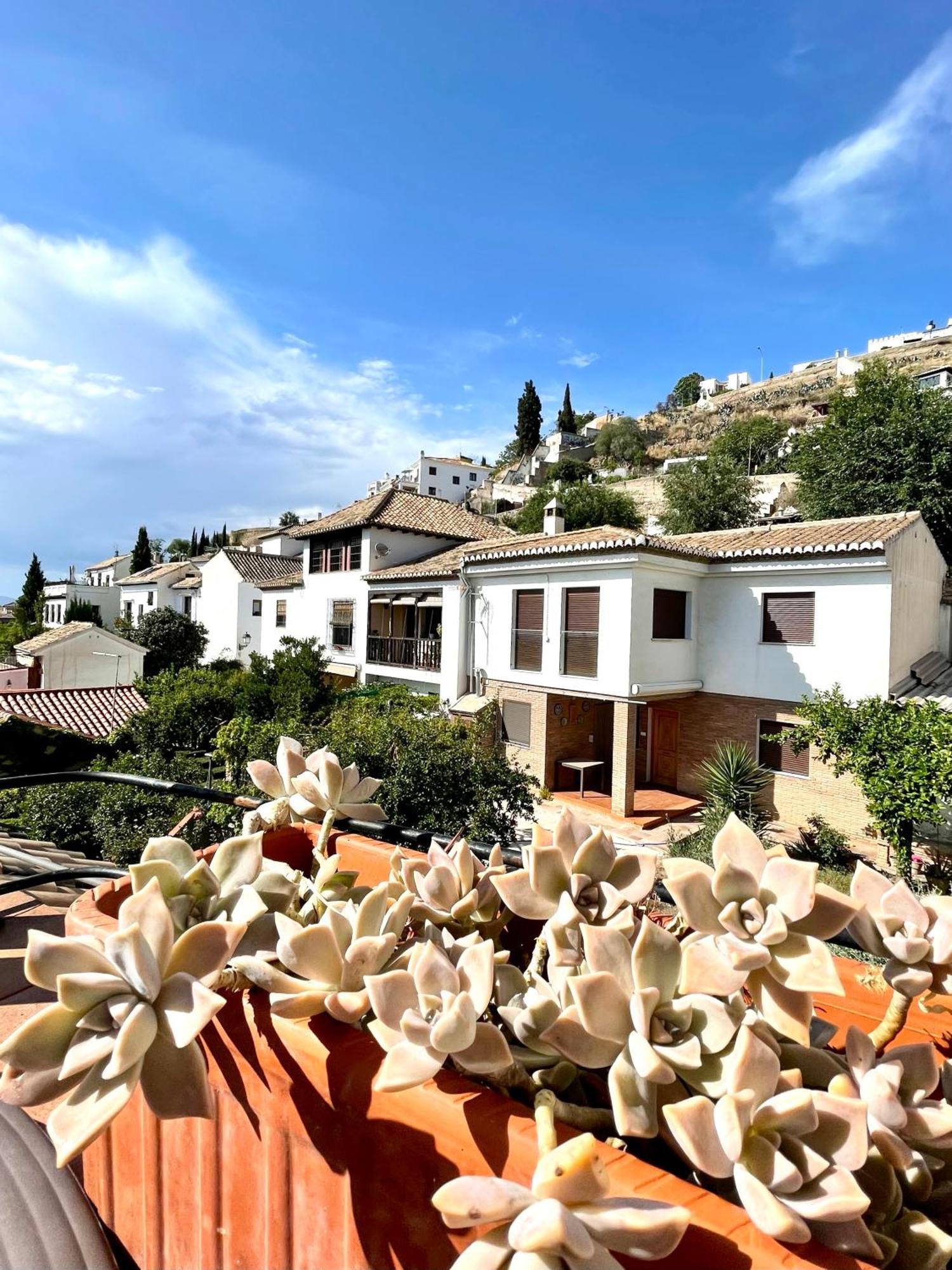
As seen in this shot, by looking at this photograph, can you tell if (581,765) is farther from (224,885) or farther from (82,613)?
(82,613)

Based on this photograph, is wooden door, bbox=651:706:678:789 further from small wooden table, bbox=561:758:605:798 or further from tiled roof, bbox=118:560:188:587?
tiled roof, bbox=118:560:188:587

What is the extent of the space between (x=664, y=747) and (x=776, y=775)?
3.41m

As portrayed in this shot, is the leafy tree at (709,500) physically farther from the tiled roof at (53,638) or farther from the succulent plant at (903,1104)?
the succulent plant at (903,1104)

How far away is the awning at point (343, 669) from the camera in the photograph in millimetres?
24297

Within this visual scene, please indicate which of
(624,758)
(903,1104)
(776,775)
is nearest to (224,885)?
(903,1104)

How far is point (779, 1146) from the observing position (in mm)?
735

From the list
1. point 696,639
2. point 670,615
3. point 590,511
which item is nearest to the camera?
point 670,615

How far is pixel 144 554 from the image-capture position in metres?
67.3

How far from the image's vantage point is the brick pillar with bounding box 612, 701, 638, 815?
15.8 m

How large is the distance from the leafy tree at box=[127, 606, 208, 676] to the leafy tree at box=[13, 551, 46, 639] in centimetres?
1850

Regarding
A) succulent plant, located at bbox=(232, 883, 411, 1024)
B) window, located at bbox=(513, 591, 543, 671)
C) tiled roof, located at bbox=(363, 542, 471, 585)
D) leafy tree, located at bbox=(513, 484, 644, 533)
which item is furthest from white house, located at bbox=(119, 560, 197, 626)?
succulent plant, located at bbox=(232, 883, 411, 1024)

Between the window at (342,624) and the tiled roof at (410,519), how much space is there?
3068 mm

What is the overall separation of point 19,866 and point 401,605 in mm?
22227

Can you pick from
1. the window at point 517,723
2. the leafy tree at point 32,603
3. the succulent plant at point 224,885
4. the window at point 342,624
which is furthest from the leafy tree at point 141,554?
the succulent plant at point 224,885
